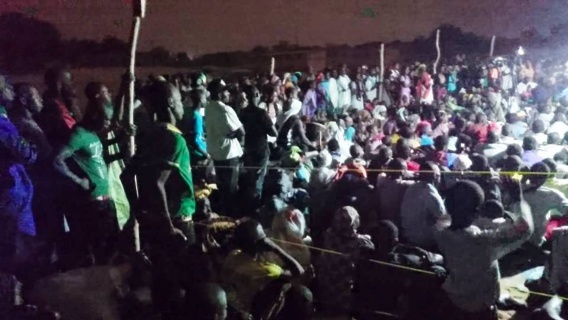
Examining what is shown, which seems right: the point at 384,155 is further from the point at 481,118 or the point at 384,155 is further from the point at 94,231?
the point at 94,231

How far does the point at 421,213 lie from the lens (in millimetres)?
2441

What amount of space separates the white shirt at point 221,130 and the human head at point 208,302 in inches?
19.9

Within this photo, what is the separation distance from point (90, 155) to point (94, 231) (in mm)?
320

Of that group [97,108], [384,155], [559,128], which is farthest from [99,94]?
[559,128]

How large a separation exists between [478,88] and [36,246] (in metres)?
2.01

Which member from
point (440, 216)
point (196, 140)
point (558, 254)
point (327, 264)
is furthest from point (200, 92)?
point (558, 254)

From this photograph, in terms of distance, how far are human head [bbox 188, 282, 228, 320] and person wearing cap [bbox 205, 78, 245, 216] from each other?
296 mm

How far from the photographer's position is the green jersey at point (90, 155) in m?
2.26

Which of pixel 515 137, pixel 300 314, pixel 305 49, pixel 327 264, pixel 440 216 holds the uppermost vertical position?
pixel 305 49

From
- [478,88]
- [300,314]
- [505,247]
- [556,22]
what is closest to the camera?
[505,247]

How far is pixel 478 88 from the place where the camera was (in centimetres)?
283

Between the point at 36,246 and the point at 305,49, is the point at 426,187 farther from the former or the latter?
the point at 36,246

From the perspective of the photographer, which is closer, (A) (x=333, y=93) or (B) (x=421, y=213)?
(B) (x=421, y=213)

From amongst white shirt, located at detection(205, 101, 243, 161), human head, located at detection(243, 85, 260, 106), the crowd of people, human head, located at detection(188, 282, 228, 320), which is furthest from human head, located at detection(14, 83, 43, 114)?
human head, located at detection(188, 282, 228, 320)
